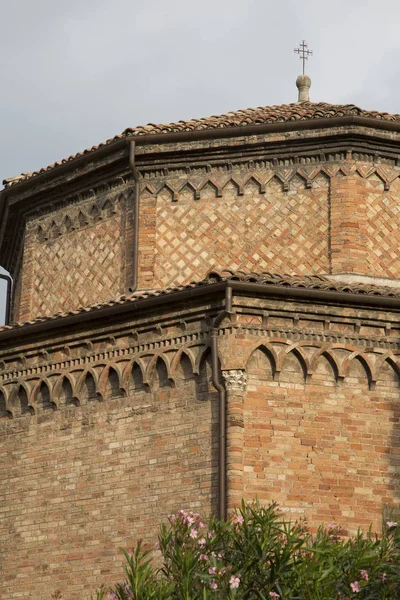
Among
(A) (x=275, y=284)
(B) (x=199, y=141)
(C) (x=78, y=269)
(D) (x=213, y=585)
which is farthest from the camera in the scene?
(C) (x=78, y=269)

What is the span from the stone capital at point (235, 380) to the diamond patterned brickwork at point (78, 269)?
2.82 meters

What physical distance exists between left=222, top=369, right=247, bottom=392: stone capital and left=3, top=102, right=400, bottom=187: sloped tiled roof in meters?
3.53

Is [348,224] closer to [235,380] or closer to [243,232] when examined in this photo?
[243,232]

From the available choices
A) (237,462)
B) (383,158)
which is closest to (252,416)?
(237,462)

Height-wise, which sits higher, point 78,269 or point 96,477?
point 78,269

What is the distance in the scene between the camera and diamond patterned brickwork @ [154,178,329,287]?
1422 cm

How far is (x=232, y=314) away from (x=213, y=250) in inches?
83.3

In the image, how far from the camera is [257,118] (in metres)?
14.5

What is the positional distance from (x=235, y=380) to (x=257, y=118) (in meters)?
3.73

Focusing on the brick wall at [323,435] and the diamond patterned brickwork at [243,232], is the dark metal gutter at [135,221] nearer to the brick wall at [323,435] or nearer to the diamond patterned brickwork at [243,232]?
the diamond patterned brickwork at [243,232]

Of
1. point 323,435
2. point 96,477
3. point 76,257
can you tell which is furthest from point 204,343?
point 76,257

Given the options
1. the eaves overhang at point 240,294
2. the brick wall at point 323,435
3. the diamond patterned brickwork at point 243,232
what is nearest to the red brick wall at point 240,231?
the diamond patterned brickwork at point 243,232

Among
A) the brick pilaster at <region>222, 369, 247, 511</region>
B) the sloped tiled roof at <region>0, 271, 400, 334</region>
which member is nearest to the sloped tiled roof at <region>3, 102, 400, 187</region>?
the sloped tiled roof at <region>0, 271, 400, 334</region>

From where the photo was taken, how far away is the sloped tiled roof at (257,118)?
1437 cm
